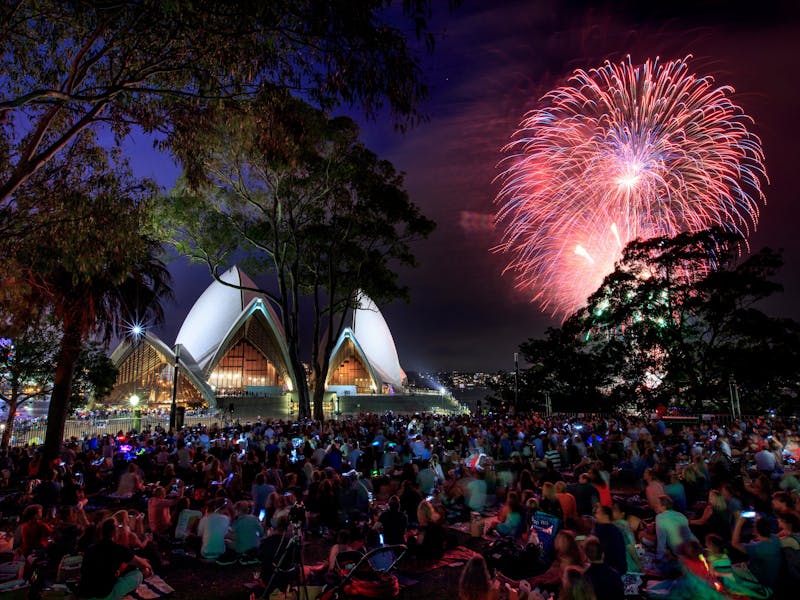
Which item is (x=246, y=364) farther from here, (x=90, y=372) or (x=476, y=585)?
(x=476, y=585)

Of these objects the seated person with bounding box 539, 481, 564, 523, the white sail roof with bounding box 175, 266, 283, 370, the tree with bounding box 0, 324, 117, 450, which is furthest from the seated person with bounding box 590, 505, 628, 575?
the white sail roof with bounding box 175, 266, 283, 370

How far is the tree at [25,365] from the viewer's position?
58.3 ft

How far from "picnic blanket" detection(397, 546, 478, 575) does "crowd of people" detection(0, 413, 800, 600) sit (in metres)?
0.07

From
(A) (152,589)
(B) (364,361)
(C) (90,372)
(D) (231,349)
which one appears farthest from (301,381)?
(B) (364,361)

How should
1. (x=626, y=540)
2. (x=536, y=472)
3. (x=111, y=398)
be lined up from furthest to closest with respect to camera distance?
(x=111, y=398) → (x=536, y=472) → (x=626, y=540)

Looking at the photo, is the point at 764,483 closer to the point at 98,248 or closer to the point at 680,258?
the point at 98,248

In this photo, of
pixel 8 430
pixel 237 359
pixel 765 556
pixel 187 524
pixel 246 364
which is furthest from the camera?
pixel 246 364

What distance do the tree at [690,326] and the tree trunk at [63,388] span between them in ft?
71.4

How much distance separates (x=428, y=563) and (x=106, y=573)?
3624 millimetres

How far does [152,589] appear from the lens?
591 cm

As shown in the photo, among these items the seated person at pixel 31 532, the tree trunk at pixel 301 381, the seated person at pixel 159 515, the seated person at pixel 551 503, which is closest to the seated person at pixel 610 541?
the seated person at pixel 551 503

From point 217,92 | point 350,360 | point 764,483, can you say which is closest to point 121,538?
point 217,92

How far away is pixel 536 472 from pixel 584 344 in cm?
1956

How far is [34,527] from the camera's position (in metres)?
6.27
